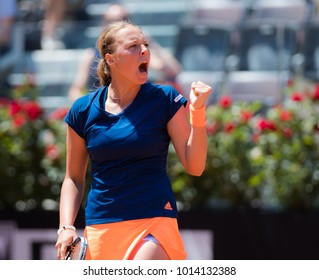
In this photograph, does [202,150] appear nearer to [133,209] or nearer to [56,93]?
[133,209]

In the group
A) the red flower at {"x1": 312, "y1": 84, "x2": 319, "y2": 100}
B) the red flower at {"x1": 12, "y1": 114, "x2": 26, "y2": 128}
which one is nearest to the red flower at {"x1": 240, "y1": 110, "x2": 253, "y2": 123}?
the red flower at {"x1": 312, "y1": 84, "x2": 319, "y2": 100}

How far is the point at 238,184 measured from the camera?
21.3ft

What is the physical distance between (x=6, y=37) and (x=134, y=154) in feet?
19.1

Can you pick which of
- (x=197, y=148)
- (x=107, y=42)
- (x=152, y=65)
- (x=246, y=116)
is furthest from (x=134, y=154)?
(x=152, y=65)

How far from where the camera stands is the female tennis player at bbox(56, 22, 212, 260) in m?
3.22

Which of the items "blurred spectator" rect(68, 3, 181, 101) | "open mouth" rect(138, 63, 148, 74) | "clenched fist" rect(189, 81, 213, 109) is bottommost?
"blurred spectator" rect(68, 3, 181, 101)

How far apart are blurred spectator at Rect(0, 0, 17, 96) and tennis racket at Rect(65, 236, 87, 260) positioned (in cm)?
540

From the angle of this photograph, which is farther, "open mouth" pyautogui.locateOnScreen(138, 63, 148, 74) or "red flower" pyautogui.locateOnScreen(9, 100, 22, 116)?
"red flower" pyautogui.locateOnScreen(9, 100, 22, 116)

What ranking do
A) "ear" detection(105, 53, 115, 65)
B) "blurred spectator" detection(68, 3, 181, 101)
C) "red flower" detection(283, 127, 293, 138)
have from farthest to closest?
"blurred spectator" detection(68, 3, 181, 101) → "red flower" detection(283, 127, 293, 138) → "ear" detection(105, 53, 115, 65)

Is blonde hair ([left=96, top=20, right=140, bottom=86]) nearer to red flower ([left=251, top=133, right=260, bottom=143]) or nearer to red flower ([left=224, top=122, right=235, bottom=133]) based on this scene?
red flower ([left=224, top=122, right=235, bottom=133])

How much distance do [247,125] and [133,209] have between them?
11.0 feet

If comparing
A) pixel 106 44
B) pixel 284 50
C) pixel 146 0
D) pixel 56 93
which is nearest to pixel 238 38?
pixel 284 50

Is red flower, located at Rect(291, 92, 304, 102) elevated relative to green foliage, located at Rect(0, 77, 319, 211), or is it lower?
elevated

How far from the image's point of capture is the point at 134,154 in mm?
3223
